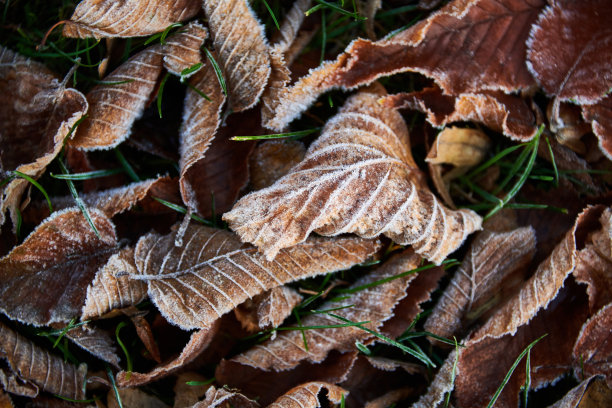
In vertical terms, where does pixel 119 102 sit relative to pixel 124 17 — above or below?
below

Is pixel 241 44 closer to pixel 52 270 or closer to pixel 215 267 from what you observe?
pixel 215 267

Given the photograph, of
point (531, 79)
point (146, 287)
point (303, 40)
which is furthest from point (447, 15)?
point (146, 287)

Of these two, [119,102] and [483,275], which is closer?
[119,102]

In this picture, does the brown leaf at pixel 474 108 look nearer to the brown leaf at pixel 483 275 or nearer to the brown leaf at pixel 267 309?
the brown leaf at pixel 483 275

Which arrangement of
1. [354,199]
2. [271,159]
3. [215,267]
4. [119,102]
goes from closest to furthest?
[354,199]
[215,267]
[119,102]
[271,159]

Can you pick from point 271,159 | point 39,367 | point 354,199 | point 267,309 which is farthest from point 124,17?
point 39,367

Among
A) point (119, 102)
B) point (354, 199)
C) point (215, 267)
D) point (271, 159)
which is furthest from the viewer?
point (271, 159)

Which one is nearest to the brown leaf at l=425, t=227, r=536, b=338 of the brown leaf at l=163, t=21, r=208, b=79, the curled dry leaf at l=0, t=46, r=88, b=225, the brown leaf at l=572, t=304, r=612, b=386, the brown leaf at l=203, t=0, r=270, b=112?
the brown leaf at l=572, t=304, r=612, b=386
